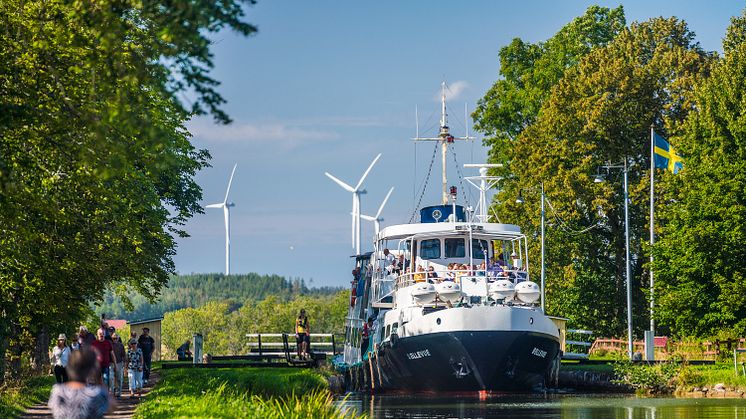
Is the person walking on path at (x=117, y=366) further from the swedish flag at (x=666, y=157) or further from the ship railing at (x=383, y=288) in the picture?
the swedish flag at (x=666, y=157)

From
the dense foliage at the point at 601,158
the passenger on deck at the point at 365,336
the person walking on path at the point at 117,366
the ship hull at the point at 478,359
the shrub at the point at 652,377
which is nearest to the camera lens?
the person walking on path at the point at 117,366

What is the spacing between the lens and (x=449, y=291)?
41.6 metres

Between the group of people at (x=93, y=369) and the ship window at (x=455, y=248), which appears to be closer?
the group of people at (x=93, y=369)

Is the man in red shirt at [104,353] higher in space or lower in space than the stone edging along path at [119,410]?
higher

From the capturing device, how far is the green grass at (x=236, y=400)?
856 inches

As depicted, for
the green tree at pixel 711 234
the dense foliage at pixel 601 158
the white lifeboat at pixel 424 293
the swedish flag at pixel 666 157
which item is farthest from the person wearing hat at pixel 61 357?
the dense foliage at pixel 601 158

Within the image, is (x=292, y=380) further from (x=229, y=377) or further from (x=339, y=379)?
(x=339, y=379)

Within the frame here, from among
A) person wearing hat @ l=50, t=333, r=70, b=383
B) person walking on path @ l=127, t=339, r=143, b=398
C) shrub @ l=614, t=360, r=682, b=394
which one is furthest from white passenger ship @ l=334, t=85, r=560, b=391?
person wearing hat @ l=50, t=333, r=70, b=383

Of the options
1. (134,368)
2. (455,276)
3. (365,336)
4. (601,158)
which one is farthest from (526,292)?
(601,158)

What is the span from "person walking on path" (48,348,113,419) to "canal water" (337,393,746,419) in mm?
17503

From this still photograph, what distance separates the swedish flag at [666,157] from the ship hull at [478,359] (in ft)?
62.0

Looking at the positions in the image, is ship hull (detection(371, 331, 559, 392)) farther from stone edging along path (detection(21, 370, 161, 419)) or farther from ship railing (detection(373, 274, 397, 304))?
stone edging along path (detection(21, 370, 161, 419))

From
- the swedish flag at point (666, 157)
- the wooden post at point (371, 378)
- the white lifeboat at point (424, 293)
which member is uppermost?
the swedish flag at point (666, 157)

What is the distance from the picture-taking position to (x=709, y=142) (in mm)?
57031
